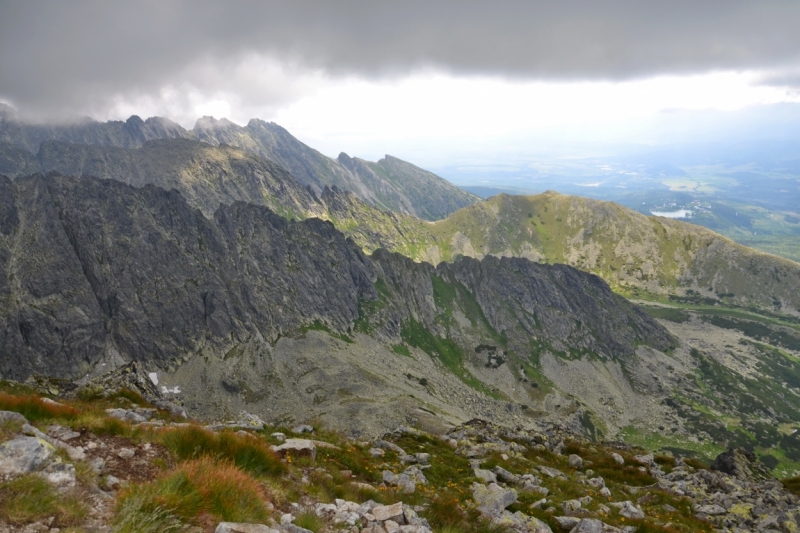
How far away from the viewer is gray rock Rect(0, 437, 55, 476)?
823 centimetres

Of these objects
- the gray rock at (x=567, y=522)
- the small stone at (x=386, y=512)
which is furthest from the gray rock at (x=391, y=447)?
the small stone at (x=386, y=512)

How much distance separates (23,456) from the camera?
28.1ft

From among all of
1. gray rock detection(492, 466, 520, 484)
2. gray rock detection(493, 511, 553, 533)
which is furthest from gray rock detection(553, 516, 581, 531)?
gray rock detection(492, 466, 520, 484)

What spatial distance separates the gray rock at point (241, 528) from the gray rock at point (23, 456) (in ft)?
14.8

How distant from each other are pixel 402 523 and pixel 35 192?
195608mm

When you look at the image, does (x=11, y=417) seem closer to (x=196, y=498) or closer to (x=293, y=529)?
(x=196, y=498)

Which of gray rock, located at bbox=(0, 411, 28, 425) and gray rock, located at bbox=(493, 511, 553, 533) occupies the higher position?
gray rock, located at bbox=(0, 411, 28, 425)

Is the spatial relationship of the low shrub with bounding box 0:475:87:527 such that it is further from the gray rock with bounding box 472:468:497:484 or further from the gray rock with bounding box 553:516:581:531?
the gray rock with bounding box 472:468:497:484

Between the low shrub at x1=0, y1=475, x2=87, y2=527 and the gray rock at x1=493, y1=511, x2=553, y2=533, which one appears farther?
the gray rock at x1=493, y1=511, x2=553, y2=533

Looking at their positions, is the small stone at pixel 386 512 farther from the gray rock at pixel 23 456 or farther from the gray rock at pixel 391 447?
the gray rock at pixel 391 447

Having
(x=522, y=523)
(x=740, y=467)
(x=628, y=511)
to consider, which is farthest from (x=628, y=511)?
(x=740, y=467)

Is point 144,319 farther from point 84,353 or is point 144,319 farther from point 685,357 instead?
point 685,357

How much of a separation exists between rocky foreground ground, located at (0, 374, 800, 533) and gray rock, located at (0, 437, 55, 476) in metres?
0.03

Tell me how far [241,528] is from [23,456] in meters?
5.21
